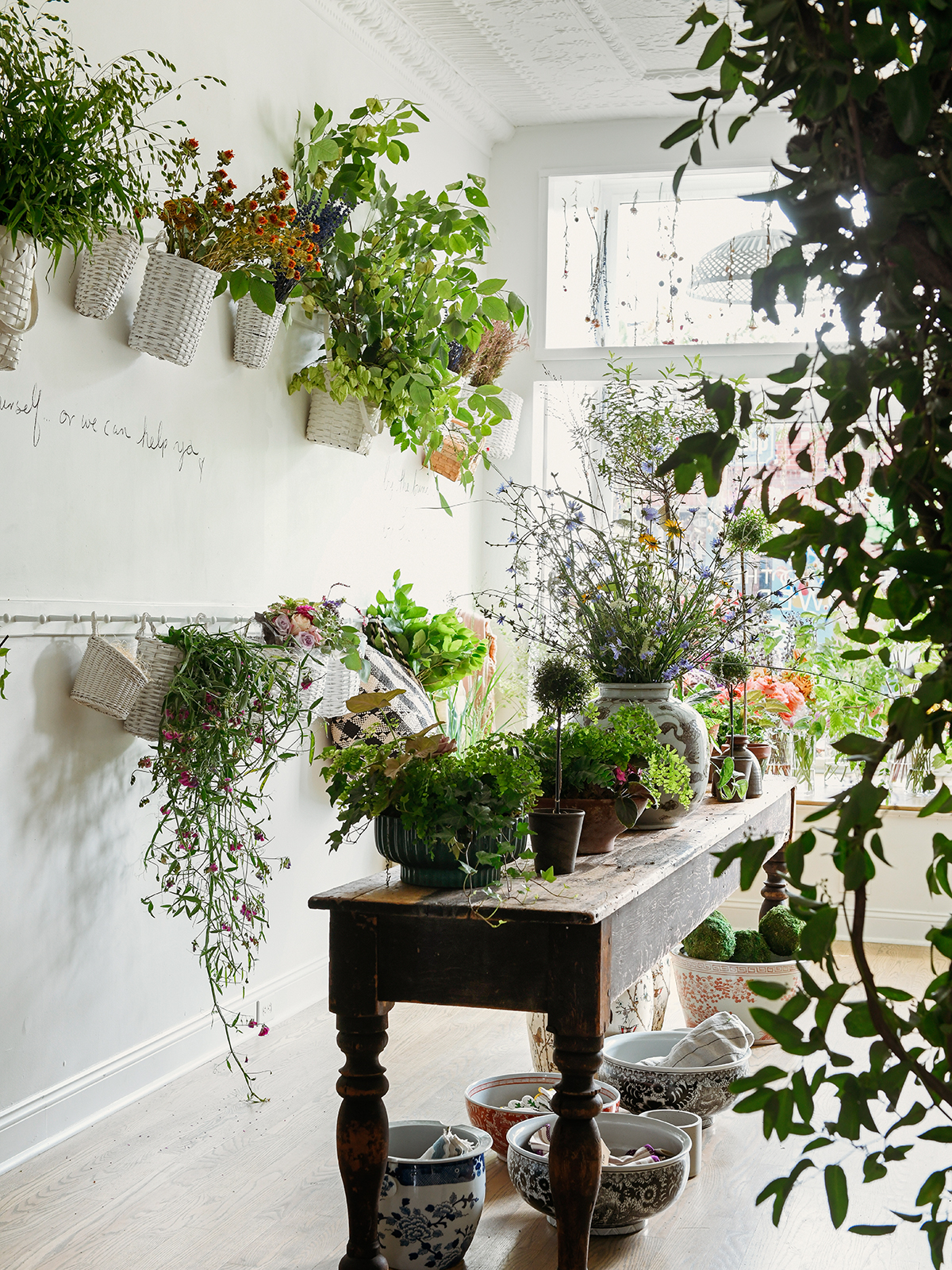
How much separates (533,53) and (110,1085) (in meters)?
3.96

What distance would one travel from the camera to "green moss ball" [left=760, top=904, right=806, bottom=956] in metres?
3.41

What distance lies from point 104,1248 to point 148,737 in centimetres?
107

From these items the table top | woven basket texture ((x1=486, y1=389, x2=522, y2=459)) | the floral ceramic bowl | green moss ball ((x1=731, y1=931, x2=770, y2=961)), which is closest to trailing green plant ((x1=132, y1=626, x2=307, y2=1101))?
the floral ceramic bowl

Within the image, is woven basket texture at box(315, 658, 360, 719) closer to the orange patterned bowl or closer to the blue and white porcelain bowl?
the orange patterned bowl

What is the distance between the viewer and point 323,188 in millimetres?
3578

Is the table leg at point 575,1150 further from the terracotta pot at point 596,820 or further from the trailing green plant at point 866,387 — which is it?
the trailing green plant at point 866,387

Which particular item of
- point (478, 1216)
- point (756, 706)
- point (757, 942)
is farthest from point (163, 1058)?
point (756, 706)

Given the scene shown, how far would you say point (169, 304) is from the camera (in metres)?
2.83

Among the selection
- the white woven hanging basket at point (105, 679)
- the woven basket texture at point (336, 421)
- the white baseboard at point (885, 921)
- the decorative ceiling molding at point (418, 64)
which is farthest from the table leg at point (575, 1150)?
the decorative ceiling molding at point (418, 64)

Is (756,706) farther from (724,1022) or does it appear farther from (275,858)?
(275,858)

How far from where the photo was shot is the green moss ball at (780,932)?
3.41m

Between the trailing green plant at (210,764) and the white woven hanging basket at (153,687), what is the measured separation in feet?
0.07

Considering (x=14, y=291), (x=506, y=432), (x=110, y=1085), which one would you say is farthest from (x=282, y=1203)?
(x=506, y=432)

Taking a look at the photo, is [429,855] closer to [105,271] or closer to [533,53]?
[105,271]
